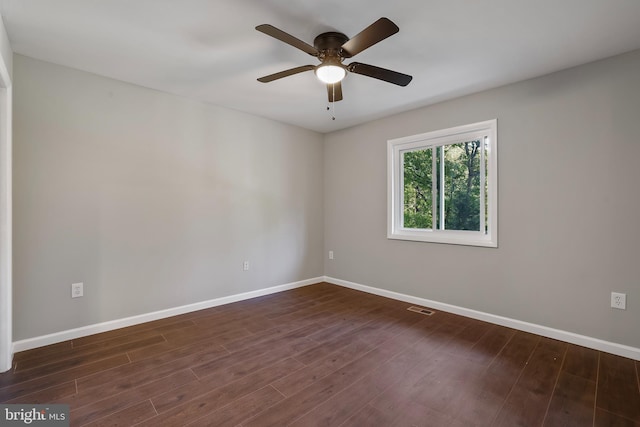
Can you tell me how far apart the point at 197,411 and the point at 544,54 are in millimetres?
3619

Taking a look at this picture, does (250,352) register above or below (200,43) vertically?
below

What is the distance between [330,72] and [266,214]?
7.69ft

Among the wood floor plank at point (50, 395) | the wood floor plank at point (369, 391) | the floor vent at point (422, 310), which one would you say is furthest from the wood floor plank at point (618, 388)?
the wood floor plank at point (50, 395)

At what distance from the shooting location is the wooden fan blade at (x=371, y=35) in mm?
1608

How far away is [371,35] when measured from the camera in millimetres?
1741

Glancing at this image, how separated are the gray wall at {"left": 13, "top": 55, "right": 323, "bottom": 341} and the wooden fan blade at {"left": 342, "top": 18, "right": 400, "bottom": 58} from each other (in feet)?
7.31

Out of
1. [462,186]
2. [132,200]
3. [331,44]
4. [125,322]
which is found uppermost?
[331,44]

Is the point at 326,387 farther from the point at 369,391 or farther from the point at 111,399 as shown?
the point at 111,399

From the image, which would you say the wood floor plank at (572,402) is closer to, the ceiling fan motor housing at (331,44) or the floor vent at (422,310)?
the floor vent at (422,310)

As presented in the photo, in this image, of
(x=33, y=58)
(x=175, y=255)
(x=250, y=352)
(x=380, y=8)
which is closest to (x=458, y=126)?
(x=380, y=8)

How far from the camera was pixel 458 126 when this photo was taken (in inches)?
130

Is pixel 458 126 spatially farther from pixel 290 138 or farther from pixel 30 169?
pixel 30 169

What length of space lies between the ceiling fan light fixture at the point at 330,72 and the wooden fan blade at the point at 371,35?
0.50 ft

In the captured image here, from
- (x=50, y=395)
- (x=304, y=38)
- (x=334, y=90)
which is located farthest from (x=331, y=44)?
(x=50, y=395)
